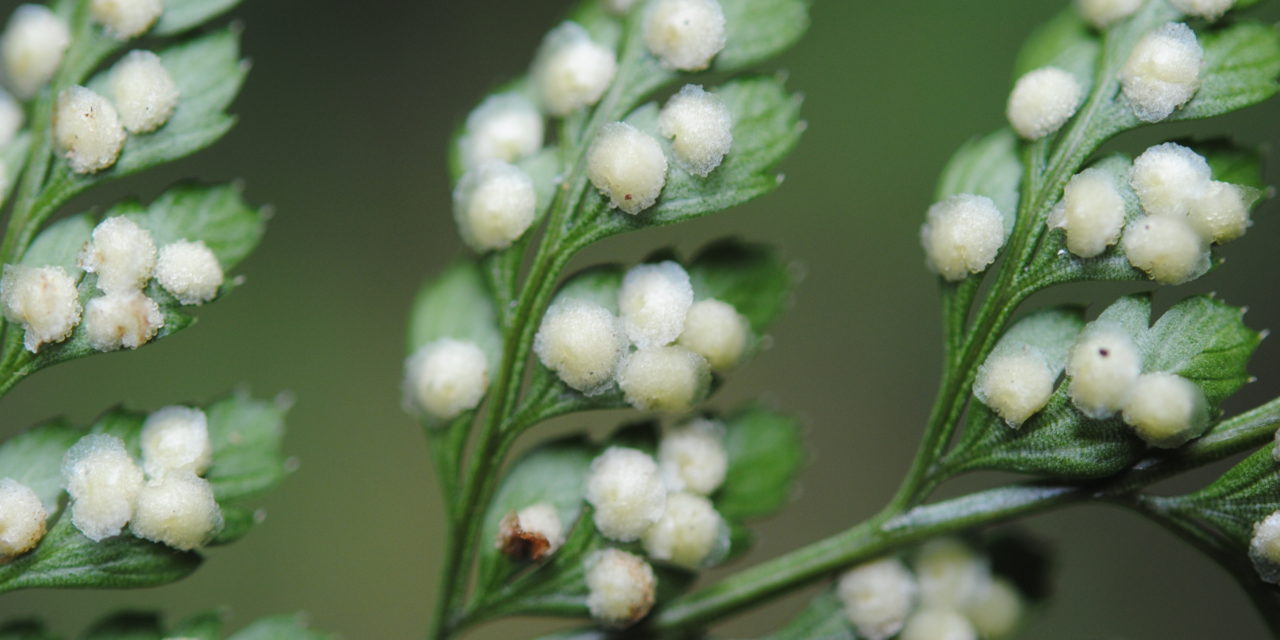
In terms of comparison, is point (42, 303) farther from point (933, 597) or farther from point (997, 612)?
point (997, 612)

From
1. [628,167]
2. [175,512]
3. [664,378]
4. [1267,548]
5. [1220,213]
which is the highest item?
[628,167]

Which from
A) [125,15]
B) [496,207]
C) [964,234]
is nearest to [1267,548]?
[964,234]

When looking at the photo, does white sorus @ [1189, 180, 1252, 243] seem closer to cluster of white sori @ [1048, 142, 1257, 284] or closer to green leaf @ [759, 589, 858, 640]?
cluster of white sori @ [1048, 142, 1257, 284]

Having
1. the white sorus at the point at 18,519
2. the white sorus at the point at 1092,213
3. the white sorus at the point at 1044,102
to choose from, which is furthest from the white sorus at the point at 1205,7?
the white sorus at the point at 18,519

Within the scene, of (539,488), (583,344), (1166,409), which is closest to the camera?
(1166,409)

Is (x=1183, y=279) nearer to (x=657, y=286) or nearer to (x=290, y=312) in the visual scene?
(x=657, y=286)

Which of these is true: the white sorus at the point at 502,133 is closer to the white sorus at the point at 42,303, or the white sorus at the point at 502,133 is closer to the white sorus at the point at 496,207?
the white sorus at the point at 496,207
